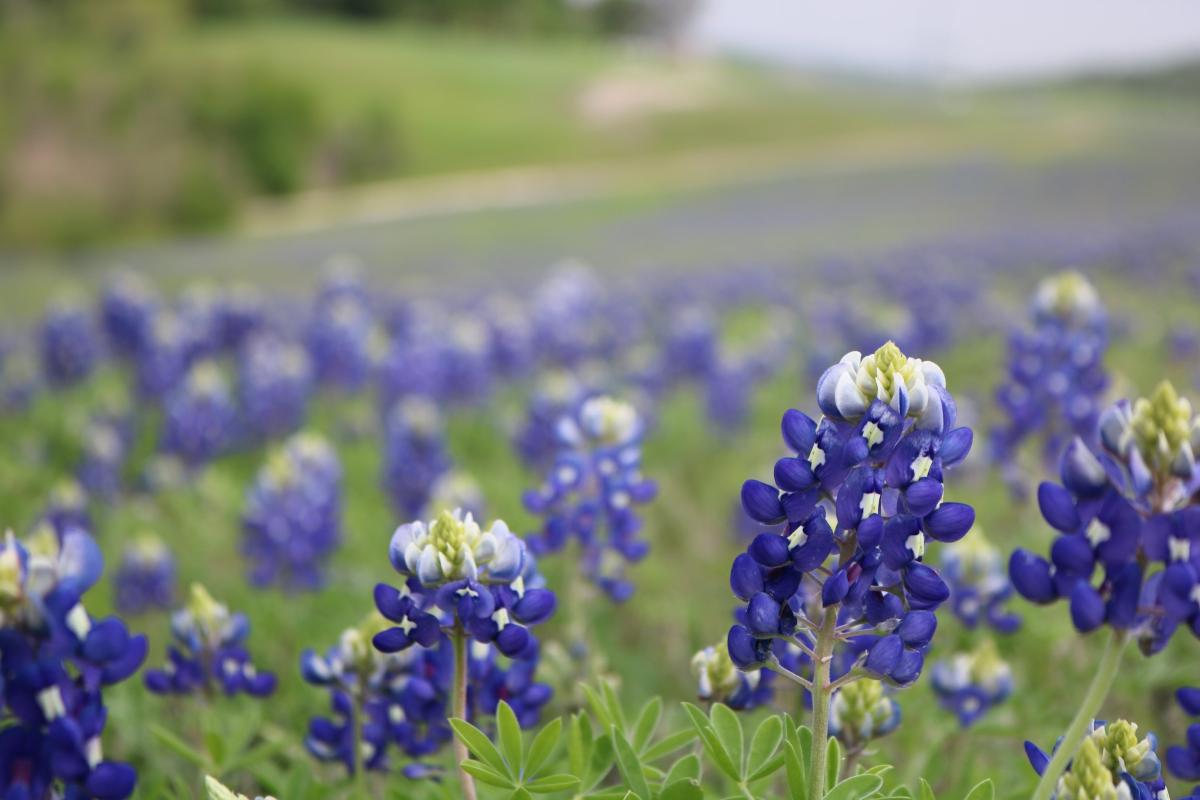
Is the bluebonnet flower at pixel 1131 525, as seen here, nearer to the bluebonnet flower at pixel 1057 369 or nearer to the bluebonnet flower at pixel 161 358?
the bluebonnet flower at pixel 1057 369

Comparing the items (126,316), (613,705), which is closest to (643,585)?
(613,705)

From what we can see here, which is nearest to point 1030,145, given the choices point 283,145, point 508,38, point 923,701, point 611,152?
point 611,152

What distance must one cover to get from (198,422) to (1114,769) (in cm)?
420

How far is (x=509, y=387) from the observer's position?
671 cm

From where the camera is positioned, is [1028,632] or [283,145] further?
[283,145]

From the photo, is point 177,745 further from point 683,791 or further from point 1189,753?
point 1189,753

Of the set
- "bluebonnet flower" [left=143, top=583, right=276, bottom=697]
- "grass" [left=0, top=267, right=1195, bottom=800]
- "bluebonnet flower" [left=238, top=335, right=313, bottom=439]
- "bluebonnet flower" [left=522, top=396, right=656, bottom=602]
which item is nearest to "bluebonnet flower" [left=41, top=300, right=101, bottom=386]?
"grass" [left=0, top=267, right=1195, bottom=800]

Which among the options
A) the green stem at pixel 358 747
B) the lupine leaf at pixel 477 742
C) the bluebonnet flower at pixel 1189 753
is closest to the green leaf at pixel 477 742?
the lupine leaf at pixel 477 742

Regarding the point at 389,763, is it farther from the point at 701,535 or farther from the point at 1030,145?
the point at 1030,145

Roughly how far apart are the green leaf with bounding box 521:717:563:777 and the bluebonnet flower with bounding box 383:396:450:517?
246 cm

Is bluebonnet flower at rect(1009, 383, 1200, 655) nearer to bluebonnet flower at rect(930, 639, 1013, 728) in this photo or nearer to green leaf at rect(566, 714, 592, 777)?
green leaf at rect(566, 714, 592, 777)

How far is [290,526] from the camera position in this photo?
3.30 meters

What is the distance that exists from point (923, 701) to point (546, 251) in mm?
13294

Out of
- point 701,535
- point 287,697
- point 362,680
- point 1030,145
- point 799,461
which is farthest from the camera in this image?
point 1030,145
